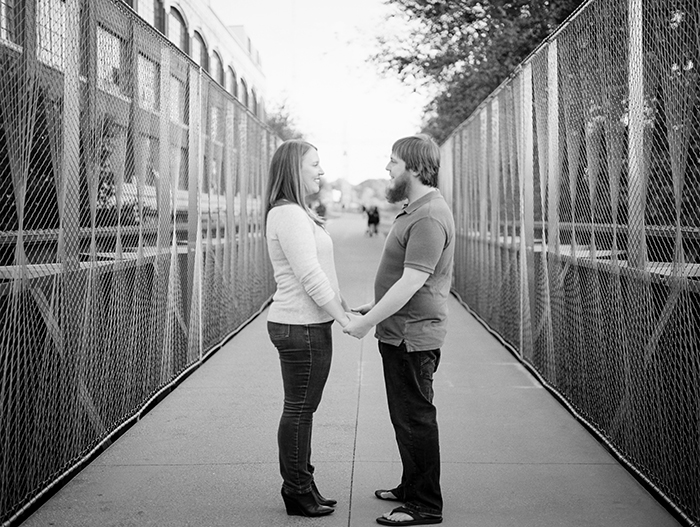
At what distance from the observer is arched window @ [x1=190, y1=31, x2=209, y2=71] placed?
32.4 metres

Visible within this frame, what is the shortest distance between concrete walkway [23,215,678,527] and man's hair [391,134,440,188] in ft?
5.40

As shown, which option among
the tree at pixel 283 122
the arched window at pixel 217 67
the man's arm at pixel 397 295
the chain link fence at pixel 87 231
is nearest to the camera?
the man's arm at pixel 397 295

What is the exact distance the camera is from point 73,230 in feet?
16.3

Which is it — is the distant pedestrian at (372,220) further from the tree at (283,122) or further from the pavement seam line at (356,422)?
the pavement seam line at (356,422)

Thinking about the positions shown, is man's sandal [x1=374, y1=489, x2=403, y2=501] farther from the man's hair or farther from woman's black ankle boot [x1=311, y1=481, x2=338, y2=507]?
the man's hair

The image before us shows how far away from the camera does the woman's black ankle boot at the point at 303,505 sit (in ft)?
14.0

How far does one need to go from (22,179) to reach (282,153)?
4.08 ft

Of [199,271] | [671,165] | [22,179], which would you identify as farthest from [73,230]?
[199,271]

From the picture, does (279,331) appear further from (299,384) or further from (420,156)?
(420,156)

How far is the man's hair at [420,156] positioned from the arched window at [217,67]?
3326 centimetres

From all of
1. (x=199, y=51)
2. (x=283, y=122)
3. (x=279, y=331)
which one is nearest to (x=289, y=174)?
(x=279, y=331)

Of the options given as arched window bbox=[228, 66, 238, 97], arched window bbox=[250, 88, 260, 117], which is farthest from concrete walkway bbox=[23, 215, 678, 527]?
arched window bbox=[250, 88, 260, 117]

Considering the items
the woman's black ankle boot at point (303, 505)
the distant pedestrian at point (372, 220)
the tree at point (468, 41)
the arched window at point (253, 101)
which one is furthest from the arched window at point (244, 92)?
the woman's black ankle boot at point (303, 505)

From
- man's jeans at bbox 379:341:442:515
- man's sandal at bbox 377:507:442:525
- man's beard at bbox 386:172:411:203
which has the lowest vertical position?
man's sandal at bbox 377:507:442:525
